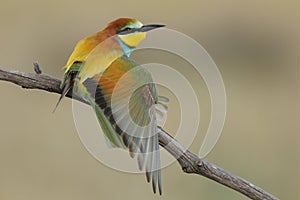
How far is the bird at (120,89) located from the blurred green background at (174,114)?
1.49 meters

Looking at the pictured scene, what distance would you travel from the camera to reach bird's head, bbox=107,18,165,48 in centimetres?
147

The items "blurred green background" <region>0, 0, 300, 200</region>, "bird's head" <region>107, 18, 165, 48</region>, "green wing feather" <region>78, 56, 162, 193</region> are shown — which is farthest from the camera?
"blurred green background" <region>0, 0, 300, 200</region>

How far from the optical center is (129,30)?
1.48 m

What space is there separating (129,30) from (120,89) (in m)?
0.12

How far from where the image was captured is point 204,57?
4062 mm

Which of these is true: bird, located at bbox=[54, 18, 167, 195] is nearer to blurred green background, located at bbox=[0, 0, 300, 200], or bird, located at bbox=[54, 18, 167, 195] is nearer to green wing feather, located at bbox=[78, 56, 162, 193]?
green wing feather, located at bbox=[78, 56, 162, 193]

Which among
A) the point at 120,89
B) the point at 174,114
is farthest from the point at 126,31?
the point at 174,114

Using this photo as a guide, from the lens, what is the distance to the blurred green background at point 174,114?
10.7 ft

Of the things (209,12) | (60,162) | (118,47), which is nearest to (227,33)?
(209,12)

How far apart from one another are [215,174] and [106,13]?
3.04 meters

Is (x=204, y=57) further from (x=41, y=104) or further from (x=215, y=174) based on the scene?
(x=215, y=174)

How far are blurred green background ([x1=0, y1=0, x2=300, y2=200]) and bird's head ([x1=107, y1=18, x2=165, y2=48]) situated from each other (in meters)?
1.49

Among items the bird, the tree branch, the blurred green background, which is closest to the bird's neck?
the bird

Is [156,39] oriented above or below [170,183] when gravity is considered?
above
